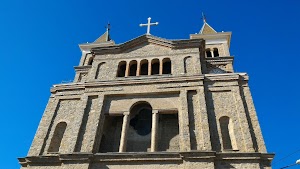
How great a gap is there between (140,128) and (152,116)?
1229mm

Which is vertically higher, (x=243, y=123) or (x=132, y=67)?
(x=132, y=67)

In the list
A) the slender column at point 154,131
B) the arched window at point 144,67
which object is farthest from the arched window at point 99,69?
the slender column at point 154,131

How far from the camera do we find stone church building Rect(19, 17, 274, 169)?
14.9 meters

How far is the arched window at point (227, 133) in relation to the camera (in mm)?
15492

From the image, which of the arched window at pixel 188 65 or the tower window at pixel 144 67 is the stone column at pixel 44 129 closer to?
the tower window at pixel 144 67

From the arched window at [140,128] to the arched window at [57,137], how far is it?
4.05m

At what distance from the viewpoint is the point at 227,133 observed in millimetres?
16141

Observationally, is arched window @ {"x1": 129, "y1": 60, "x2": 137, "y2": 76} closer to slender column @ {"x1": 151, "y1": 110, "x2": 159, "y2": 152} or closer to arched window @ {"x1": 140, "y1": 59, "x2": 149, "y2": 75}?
arched window @ {"x1": 140, "y1": 59, "x2": 149, "y2": 75}

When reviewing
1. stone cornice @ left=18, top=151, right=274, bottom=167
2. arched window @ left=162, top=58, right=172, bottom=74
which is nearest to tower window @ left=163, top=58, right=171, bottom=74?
arched window @ left=162, top=58, right=172, bottom=74

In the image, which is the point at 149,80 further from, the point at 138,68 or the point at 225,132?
the point at 225,132

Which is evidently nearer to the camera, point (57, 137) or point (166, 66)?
point (57, 137)

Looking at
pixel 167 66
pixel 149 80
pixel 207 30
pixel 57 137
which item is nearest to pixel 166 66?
pixel 167 66

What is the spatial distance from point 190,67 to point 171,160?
7115mm

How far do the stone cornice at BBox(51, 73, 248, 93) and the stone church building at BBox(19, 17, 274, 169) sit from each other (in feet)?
0.20
